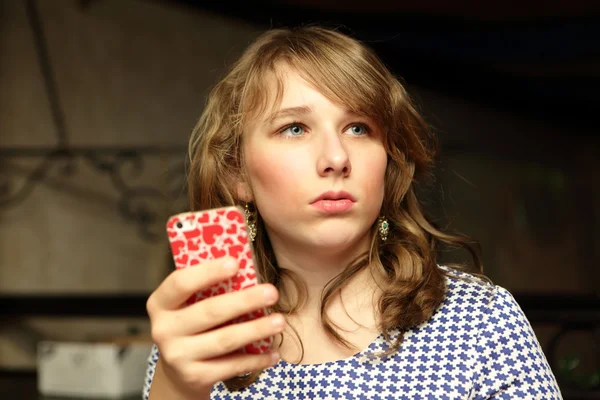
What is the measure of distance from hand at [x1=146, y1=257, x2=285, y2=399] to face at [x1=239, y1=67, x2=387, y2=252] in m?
0.26

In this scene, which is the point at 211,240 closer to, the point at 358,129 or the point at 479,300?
the point at 358,129

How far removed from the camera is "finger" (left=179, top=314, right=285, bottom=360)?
84 centimetres

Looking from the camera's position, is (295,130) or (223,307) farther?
(295,130)

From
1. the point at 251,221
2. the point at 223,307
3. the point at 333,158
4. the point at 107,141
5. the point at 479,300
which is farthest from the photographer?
the point at 107,141

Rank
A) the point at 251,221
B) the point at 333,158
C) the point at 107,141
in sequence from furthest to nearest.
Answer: the point at 107,141, the point at 251,221, the point at 333,158

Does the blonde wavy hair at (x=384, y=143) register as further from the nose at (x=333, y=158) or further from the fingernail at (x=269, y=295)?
the fingernail at (x=269, y=295)

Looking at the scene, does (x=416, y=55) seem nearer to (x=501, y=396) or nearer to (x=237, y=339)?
(x=501, y=396)

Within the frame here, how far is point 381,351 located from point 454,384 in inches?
4.4

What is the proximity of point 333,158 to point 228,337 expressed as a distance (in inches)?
13.0

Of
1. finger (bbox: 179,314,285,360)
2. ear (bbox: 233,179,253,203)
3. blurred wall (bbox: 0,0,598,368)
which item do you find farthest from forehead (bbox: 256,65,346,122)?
blurred wall (bbox: 0,0,598,368)

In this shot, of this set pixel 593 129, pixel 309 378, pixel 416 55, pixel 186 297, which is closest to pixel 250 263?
pixel 186 297

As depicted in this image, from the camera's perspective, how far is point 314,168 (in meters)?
1.09

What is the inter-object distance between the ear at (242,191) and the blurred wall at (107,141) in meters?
2.18

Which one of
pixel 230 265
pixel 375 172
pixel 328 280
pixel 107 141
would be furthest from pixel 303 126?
pixel 107 141
